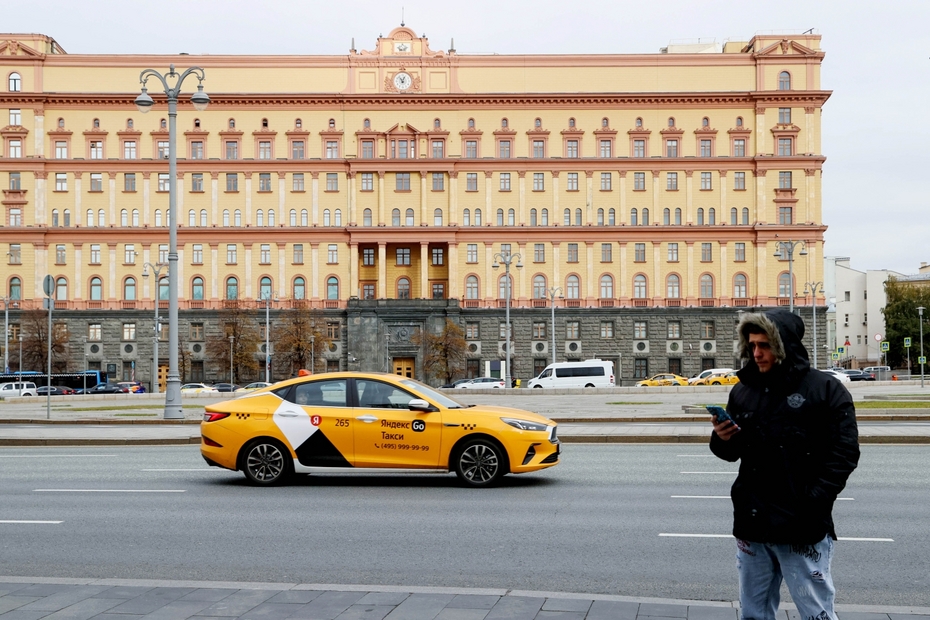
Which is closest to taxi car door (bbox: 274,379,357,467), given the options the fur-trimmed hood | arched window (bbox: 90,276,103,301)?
the fur-trimmed hood

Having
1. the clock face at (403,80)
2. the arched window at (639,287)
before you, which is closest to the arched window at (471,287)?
the arched window at (639,287)

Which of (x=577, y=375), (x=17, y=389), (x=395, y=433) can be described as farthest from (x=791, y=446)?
(x=17, y=389)

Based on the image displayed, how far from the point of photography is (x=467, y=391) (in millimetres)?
62531

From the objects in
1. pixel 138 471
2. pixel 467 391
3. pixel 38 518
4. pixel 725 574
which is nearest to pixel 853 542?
pixel 725 574

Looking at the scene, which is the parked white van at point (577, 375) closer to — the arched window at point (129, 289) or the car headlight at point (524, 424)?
the arched window at point (129, 289)

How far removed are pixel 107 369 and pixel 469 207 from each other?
34953 mm

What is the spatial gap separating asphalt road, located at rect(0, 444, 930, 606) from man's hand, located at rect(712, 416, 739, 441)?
3.24m

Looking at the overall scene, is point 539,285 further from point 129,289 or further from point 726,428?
point 726,428

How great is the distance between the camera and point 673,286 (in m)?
91.7

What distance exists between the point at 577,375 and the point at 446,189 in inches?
1135

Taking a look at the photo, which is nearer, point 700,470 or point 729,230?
point 700,470

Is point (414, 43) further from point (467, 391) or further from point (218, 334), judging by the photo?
point (467, 391)

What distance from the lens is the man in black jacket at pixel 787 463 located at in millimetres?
5227

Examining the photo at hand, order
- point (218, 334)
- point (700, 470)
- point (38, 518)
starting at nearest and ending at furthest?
point (38, 518)
point (700, 470)
point (218, 334)
